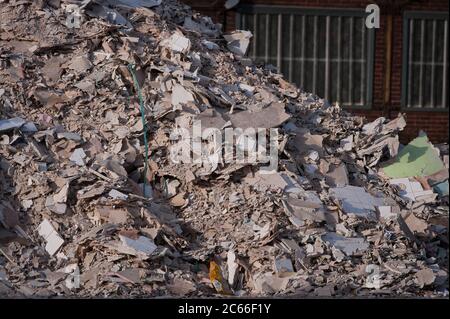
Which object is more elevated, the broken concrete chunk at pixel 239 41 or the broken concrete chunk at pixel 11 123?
the broken concrete chunk at pixel 239 41

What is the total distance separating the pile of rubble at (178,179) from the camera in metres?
8.97

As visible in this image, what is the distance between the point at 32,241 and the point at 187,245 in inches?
56.9

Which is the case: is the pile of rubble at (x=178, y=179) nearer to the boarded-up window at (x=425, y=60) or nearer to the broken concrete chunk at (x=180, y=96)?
the broken concrete chunk at (x=180, y=96)

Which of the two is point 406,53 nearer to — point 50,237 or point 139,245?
point 139,245

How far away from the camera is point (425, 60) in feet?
55.8

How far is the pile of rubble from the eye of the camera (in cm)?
897

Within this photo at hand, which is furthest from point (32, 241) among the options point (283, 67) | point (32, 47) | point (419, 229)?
point (283, 67)

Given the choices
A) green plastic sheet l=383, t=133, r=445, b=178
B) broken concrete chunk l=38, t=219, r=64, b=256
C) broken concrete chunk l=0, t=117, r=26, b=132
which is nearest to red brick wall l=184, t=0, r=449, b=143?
green plastic sheet l=383, t=133, r=445, b=178

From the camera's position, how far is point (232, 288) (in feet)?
29.8

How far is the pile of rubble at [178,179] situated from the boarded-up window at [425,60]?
5.45m

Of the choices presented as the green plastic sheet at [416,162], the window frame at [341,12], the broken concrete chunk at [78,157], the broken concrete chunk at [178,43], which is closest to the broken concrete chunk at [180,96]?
the broken concrete chunk at [178,43]

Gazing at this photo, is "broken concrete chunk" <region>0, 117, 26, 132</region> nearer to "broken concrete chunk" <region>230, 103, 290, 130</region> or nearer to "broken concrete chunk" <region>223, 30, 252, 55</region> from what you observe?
"broken concrete chunk" <region>230, 103, 290, 130</region>

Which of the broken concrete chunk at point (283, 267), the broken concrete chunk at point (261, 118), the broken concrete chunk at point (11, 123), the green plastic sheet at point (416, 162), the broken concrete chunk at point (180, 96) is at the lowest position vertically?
the broken concrete chunk at point (283, 267)

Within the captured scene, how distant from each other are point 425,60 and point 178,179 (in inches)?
332
